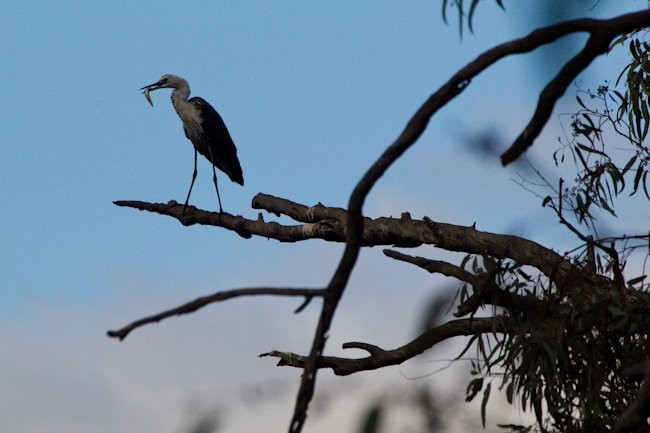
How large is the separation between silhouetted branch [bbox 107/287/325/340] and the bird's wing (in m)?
5.66

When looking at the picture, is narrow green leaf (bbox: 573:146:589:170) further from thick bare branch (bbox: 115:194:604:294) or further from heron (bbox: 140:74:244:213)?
heron (bbox: 140:74:244:213)

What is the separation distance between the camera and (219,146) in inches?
291

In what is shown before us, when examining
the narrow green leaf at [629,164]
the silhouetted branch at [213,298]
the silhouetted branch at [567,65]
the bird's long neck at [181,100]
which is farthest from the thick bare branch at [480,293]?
the bird's long neck at [181,100]

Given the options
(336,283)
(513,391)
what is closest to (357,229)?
(336,283)

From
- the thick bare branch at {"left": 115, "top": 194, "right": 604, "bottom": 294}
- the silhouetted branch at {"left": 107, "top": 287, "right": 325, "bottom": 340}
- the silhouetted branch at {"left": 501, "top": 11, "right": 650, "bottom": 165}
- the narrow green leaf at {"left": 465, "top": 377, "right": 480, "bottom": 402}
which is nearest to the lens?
the silhouetted branch at {"left": 107, "top": 287, "right": 325, "bottom": 340}

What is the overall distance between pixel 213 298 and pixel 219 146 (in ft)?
18.7

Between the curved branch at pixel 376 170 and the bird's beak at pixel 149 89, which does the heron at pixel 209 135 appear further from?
the curved branch at pixel 376 170

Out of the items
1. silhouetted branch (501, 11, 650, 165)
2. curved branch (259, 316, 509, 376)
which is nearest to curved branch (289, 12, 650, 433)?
silhouetted branch (501, 11, 650, 165)

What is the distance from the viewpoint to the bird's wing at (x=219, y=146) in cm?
739

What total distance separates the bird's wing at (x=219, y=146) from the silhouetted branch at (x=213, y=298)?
5656 millimetres

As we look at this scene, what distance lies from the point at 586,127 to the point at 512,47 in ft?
7.58

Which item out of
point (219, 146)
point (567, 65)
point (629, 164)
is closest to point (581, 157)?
point (629, 164)

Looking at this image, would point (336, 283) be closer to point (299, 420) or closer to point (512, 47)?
point (299, 420)

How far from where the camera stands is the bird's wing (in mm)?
7391
